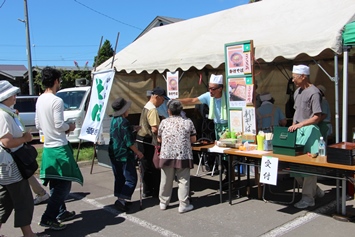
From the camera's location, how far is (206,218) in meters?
4.42

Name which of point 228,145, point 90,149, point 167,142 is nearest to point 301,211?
point 228,145

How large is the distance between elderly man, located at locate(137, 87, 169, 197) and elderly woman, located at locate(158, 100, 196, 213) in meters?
0.35

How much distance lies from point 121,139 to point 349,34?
3174mm

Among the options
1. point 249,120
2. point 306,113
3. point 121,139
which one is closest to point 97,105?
point 121,139

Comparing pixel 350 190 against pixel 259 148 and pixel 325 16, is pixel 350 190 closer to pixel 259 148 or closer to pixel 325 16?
pixel 259 148

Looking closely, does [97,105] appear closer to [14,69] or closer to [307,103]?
[307,103]

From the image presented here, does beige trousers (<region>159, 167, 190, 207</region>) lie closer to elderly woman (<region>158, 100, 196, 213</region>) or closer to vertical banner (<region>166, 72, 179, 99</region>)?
elderly woman (<region>158, 100, 196, 213</region>)

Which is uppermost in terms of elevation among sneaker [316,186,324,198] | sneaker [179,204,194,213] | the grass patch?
the grass patch

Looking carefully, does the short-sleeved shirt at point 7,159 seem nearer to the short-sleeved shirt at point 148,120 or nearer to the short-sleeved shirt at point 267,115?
the short-sleeved shirt at point 148,120

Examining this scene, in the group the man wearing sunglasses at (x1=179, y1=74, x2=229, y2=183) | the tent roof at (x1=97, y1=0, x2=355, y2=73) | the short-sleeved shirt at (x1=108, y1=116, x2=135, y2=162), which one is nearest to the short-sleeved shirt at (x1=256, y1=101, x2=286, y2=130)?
the man wearing sunglasses at (x1=179, y1=74, x2=229, y2=183)

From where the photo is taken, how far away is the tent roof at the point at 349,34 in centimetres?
401

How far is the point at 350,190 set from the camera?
502 centimetres

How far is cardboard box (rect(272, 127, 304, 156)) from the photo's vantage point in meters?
4.13

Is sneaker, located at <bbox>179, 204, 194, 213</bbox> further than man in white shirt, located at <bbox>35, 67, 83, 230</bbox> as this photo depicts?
Yes
